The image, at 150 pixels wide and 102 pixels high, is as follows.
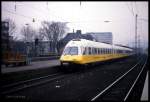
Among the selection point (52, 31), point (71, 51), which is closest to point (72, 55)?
point (71, 51)

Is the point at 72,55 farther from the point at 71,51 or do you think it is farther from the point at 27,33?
the point at 27,33

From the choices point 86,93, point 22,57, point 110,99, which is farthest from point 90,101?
point 22,57

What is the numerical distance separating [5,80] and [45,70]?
6.81 meters

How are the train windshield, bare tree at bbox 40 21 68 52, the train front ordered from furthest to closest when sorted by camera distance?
bare tree at bbox 40 21 68 52 → the train windshield → the train front

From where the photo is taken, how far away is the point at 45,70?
22.3m

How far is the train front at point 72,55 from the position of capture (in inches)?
871

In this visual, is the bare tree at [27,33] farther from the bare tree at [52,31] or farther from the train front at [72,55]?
the train front at [72,55]

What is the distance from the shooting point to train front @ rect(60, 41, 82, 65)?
22.1 m

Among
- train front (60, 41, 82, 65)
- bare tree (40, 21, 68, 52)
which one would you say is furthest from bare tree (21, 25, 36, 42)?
train front (60, 41, 82, 65)

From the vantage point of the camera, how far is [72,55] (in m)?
22.8

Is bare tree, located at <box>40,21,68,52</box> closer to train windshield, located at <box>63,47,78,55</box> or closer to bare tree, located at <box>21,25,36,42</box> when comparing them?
bare tree, located at <box>21,25,36,42</box>

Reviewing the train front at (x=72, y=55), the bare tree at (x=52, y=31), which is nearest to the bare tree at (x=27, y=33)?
the bare tree at (x=52, y=31)

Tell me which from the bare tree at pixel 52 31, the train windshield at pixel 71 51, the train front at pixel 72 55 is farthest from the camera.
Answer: the bare tree at pixel 52 31

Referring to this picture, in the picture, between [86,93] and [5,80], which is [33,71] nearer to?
[5,80]
